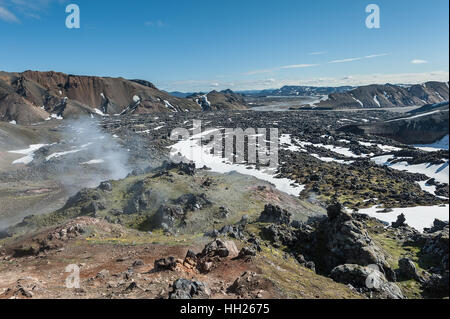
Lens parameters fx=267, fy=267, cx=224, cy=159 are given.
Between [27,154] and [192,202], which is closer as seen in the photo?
[192,202]

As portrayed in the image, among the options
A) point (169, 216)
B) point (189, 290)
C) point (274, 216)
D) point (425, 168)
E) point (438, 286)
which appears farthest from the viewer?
point (425, 168)

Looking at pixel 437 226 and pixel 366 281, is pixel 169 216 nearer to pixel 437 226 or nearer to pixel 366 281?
pixel 366 281

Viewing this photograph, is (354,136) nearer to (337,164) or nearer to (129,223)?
(337,164)

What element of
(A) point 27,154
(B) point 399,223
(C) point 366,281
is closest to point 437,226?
(B) point 399,223

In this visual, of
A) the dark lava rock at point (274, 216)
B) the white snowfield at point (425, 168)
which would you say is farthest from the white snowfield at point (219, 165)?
the white snowfield at point (425, 168)

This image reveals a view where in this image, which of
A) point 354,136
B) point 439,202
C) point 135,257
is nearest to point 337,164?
point 439,202

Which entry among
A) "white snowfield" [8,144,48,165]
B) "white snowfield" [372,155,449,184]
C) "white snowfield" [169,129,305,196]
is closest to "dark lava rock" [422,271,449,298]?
"white snowfield" [169,129,305,196]
